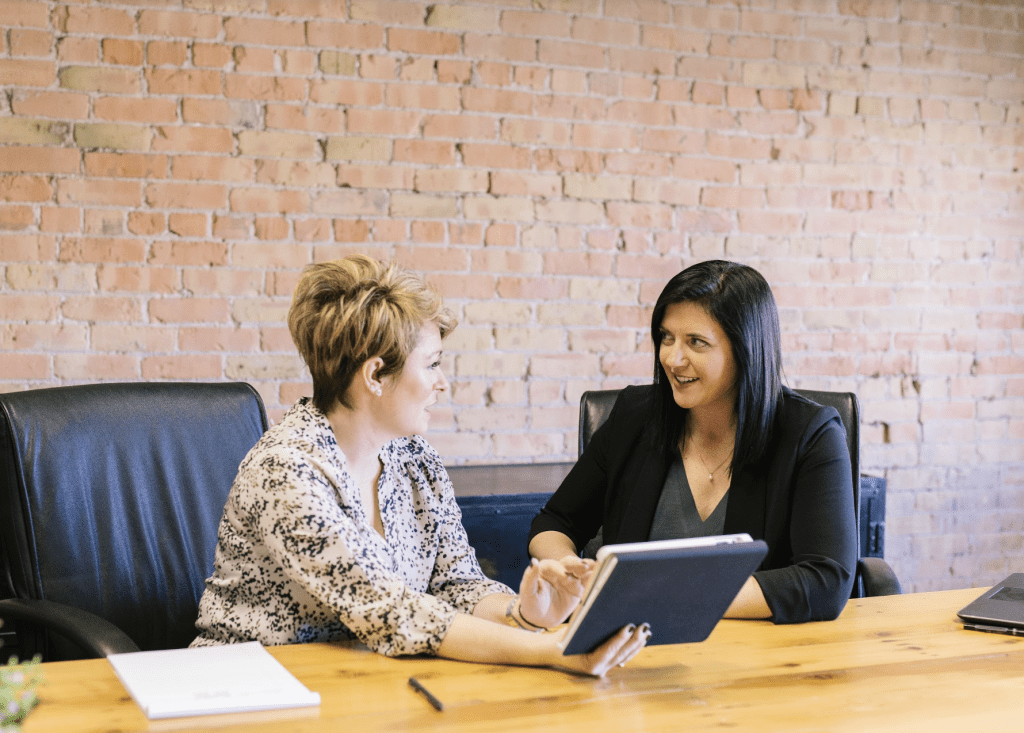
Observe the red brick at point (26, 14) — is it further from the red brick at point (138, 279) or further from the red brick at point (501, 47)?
the red brick at point (501, 47)

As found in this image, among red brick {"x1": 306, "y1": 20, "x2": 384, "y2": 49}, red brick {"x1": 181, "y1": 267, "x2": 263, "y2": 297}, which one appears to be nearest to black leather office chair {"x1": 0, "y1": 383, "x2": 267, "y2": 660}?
red brick {"x1": 181, "y1": 267, "x2": 263, "y2": 297}

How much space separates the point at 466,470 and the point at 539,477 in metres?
0.23

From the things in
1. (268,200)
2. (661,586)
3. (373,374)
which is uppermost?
(268,200)

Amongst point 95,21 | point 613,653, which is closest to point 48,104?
point 95,21

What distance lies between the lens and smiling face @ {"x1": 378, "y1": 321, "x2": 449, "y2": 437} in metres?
1.53

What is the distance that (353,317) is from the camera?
1.50 metres

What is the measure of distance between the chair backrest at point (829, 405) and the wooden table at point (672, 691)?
0.65m

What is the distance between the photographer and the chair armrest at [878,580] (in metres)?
1.88

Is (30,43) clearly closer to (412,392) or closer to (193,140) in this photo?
(193,140)

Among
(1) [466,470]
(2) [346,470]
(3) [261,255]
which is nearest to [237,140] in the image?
(3) [261,255]

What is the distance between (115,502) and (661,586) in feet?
3.64

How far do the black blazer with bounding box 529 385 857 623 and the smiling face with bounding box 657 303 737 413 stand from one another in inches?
5.3

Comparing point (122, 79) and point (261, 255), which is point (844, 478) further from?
point (122, 79)

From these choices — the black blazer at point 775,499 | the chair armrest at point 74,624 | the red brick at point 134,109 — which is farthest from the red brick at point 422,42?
the chair armrest at point 74,624
